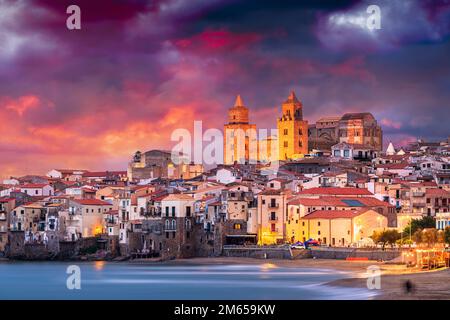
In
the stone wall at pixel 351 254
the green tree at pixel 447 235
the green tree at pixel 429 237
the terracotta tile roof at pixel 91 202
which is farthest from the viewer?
the terracotta tile roof at pixel 91 202

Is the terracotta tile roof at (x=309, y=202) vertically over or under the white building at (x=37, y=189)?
under

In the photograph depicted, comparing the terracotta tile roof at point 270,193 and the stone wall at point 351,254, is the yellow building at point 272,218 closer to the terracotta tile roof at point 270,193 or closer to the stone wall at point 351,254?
the terracotta tile roof at point 270,193

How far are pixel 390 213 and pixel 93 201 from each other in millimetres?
22246

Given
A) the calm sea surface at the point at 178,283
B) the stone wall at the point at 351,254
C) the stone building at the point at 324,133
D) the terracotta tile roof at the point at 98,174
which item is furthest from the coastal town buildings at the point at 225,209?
the stone building at the point at 324,133

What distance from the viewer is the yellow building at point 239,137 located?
144m

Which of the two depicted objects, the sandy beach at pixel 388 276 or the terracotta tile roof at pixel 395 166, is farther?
the terracotta tile roof at pixel 395 166

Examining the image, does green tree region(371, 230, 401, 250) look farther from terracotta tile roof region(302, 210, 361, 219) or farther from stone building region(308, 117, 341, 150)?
stone building region(308, 117, 341, 150)

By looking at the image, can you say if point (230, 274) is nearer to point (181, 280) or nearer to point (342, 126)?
point (181, 280)

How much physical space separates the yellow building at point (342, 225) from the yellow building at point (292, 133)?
58.0 metres

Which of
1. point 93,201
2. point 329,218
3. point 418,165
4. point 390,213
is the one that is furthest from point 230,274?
point 418,165

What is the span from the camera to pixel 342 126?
472ft

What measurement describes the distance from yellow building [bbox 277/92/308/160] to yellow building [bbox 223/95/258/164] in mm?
3771
